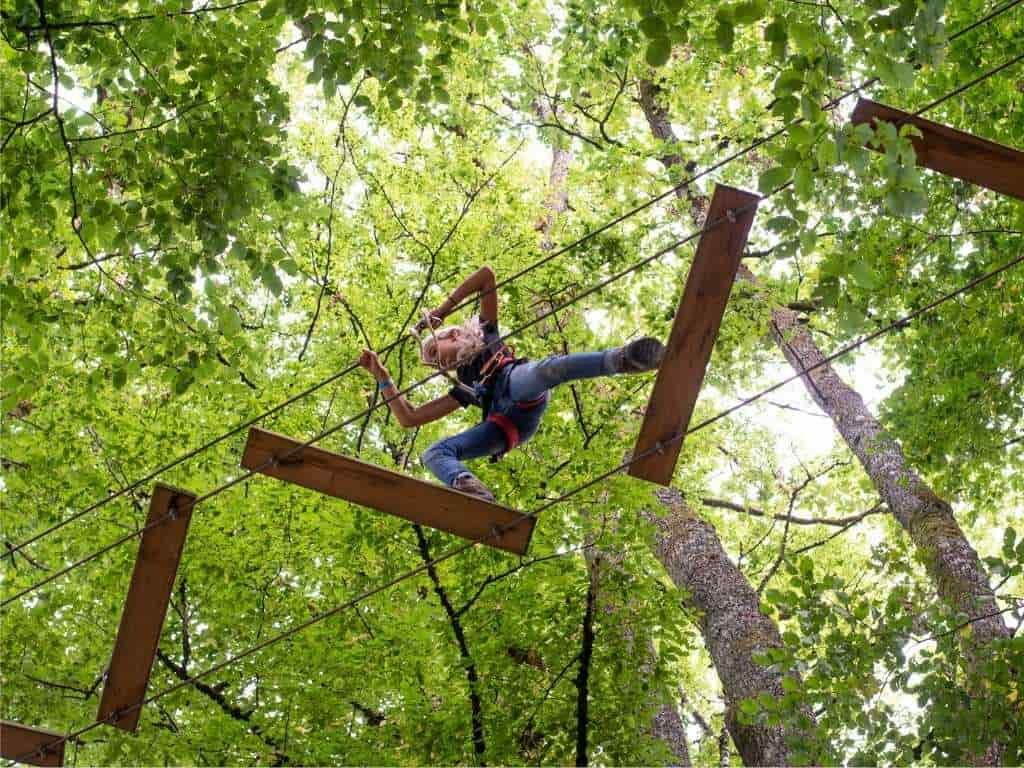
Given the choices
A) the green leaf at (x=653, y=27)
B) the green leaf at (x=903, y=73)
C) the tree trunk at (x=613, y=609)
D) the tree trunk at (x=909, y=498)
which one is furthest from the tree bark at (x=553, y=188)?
the green leaf at (x=903, y=73)

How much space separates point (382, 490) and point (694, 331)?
1353 millimetres

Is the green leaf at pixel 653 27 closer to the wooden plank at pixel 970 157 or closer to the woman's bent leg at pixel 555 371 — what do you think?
the wooden plank at pixel 970 157

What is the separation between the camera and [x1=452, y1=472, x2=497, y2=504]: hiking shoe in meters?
4.22

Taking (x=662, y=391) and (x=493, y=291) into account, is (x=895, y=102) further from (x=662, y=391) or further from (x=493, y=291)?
(x=662, y=391)

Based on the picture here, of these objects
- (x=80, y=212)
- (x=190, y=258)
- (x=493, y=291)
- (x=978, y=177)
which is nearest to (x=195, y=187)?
(x=190, y=258)

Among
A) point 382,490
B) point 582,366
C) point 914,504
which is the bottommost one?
point 382,490

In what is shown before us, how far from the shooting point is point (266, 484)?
7715 millimetres

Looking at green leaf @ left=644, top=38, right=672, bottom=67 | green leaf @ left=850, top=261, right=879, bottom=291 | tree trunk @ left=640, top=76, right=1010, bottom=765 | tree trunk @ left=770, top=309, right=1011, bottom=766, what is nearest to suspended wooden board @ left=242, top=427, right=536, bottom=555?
green leaf @ left=850, top=261, right=879, bottom=291

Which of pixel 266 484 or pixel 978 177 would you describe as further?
pixel 266 484

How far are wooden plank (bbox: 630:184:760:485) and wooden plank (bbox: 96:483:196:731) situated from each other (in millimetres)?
1842

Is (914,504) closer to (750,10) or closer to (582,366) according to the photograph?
(582,366)

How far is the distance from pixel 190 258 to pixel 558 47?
539 centimetres

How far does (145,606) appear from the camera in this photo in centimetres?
424

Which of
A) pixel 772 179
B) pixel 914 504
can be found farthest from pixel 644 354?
pixel 914 504
